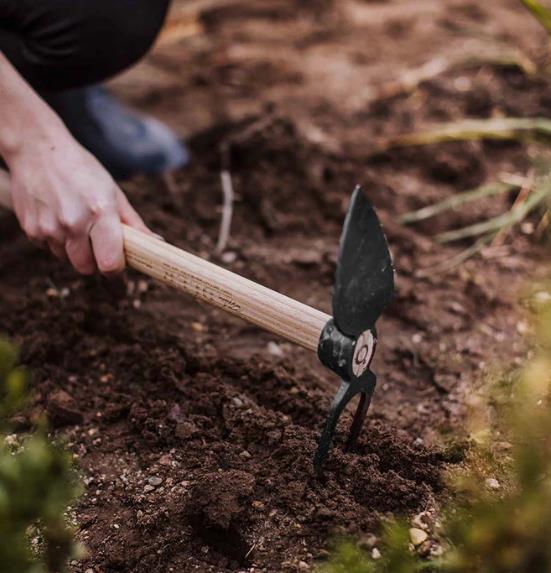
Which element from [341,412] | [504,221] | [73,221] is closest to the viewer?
[341,412]

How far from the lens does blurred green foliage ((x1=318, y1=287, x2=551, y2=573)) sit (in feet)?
3.27

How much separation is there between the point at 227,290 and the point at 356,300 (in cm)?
28

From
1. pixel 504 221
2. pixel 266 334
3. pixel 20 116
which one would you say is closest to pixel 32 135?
pixel 20 116

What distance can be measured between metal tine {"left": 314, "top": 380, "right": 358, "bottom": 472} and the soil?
2.7 inches

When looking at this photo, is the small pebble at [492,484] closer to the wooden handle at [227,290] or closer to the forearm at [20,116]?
the wooden handle at [227,290]

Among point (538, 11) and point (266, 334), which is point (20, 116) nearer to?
point (266, 334)

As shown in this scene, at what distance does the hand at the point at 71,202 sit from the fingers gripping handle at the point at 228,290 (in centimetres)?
5

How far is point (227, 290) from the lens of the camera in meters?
1.60

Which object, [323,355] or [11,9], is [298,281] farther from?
[11,9]

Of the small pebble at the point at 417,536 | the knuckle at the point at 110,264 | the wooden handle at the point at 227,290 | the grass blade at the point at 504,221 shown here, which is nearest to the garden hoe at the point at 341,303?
the wooden handle at the point at 227,290

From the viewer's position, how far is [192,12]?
369cm

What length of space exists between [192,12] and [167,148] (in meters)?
1.28

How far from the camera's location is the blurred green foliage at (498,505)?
1.00m

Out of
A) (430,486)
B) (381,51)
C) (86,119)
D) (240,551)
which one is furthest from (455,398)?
(381,51)
